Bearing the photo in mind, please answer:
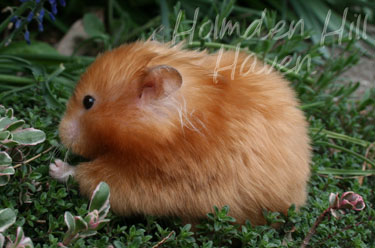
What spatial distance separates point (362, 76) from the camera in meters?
4.52

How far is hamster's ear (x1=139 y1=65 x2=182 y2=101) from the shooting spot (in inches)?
78.0

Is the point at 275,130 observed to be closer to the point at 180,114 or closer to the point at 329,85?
the point at 180,114

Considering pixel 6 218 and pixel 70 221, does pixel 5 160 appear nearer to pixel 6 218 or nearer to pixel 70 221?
pixel 6 218

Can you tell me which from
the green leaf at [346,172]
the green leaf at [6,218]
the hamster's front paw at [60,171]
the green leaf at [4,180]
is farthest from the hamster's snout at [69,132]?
the green leaf at [346,172]

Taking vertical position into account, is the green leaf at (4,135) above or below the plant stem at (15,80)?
above

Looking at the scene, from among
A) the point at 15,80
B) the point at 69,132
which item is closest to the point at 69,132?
the point at 69,132

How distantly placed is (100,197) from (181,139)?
1.48 ft

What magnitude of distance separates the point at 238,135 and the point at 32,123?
3.81 ft

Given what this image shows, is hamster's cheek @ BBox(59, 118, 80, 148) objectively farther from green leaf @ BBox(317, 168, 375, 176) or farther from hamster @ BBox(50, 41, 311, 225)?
green leaf @ BBox(317, 168, 375, 176)

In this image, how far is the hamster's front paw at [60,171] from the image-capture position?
7.45 ft

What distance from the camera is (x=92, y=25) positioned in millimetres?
4277

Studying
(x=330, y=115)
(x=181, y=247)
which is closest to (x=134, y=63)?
(x=181, y=247)

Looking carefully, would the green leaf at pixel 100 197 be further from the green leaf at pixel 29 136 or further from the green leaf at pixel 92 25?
the green leaf at pixel 92 25

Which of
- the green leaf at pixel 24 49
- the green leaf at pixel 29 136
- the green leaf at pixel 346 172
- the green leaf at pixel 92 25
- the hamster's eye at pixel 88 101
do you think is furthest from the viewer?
the green leaf at pixel 92 25
